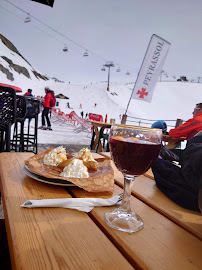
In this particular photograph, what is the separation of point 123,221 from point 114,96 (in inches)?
1368

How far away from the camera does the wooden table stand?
1.19 feet

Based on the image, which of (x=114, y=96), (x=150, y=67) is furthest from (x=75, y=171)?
(x=114, y=96)

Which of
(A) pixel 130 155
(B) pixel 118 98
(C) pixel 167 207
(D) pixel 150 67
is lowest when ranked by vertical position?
(C) pixel 167 207

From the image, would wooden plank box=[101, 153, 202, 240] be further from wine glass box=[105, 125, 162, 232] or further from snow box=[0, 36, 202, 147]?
snow box=[0, 36, 202, 147]

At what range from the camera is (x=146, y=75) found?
18.3ft

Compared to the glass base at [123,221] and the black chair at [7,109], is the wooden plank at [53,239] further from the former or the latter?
the black chair at [7,109]

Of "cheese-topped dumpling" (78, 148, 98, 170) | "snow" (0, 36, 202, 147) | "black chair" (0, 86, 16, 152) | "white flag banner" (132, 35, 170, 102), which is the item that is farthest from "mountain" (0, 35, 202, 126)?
"cheese-topped dumpling" (78, 148, 98, 170)

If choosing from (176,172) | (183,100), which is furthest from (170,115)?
(176,172)

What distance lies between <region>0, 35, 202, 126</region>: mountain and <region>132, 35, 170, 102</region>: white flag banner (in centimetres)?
1597

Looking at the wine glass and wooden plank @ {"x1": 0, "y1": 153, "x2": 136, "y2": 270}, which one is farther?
the wine glass

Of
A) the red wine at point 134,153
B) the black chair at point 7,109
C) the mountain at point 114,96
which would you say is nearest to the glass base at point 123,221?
the red wine at point 134,153

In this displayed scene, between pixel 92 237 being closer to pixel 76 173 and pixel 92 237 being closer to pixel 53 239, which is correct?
pixel 53 239

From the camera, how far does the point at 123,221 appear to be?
1.66 ft

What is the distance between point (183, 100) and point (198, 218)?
5027cm
